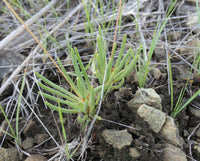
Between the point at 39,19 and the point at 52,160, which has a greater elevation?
the point at 39,19

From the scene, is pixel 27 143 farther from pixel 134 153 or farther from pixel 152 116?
pixel 152 116

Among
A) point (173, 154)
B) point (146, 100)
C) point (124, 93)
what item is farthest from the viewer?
point (124, 93)

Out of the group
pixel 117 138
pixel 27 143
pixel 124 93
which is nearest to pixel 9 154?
pixel 27 143

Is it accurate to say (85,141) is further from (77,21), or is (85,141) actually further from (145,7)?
(145,7)

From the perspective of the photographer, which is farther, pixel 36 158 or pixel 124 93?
pixel 124 93

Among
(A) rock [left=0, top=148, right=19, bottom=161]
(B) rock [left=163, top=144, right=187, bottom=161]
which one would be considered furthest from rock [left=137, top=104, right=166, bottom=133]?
(A) rock [left=0, top=148, right=19, bottom=161]

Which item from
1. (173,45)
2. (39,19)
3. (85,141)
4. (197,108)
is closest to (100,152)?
(85,141)
